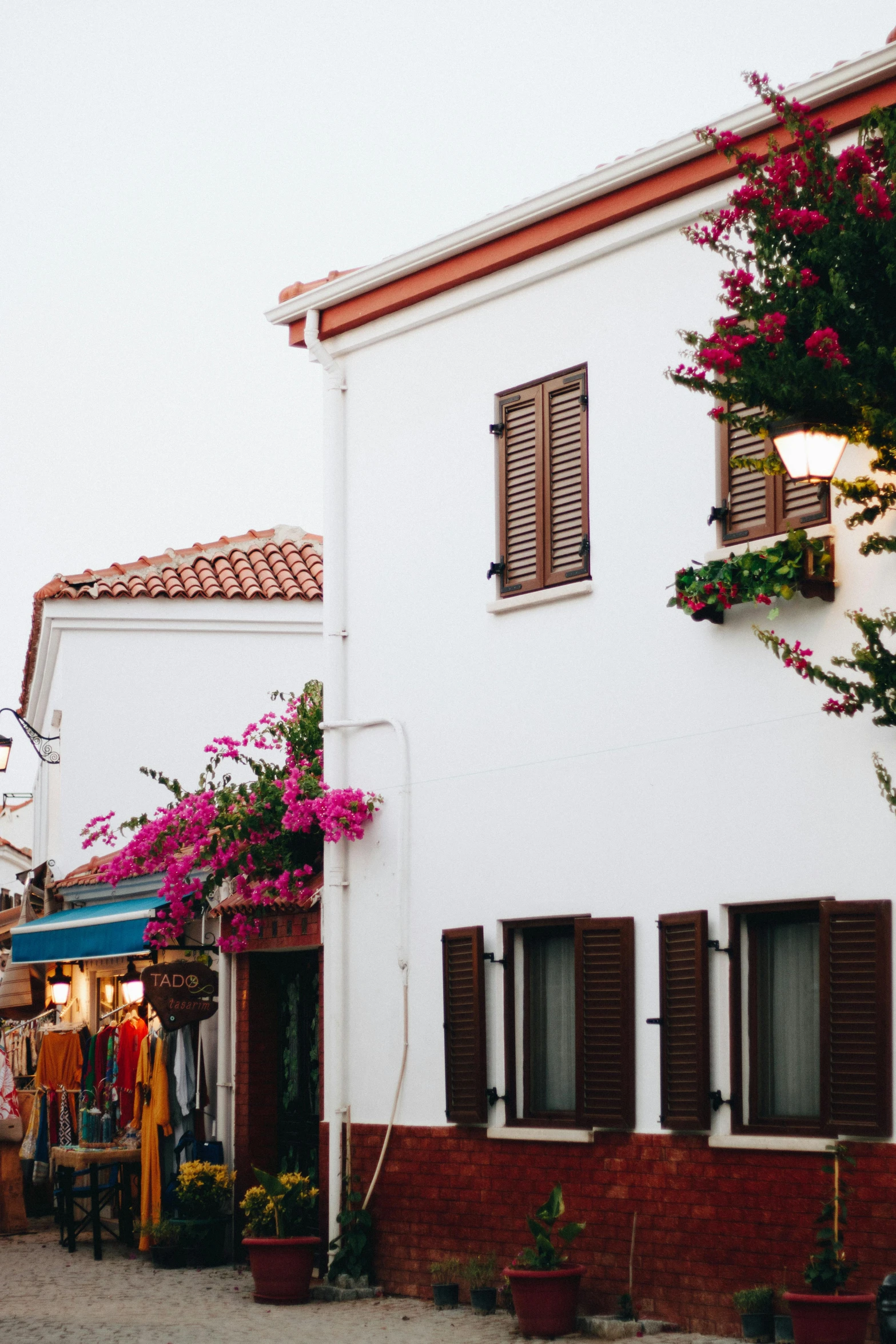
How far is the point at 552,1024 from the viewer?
41.0 ft

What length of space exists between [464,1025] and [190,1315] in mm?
2757

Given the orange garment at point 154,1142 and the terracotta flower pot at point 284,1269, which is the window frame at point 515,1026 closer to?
the terracotta flower pot at point 284,1269

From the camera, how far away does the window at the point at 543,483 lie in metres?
12.6

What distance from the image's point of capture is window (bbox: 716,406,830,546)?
11.0m

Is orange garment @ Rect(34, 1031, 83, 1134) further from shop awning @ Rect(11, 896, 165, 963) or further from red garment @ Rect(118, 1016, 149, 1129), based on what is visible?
red garment @ Rect(118, 1016, 149, 1129)

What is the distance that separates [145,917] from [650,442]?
684 centimetres

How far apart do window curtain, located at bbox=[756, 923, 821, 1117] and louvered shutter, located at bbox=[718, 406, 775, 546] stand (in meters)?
2.44

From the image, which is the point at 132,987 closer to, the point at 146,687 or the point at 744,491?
the point at 146,687

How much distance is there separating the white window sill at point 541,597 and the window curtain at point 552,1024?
90.1 inches

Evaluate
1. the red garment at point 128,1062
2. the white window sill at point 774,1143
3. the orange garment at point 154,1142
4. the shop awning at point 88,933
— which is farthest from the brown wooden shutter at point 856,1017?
the red garment at point 128,1062

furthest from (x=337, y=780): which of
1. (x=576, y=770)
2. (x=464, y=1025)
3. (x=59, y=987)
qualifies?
(x=59, y=987)

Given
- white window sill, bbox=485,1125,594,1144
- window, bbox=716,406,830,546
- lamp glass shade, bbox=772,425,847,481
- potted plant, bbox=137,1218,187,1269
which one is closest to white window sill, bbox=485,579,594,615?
window, bbox=716,406,830,546

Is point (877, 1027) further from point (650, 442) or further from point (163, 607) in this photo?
point (163, 607)

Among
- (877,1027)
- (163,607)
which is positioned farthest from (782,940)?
(163,607)
